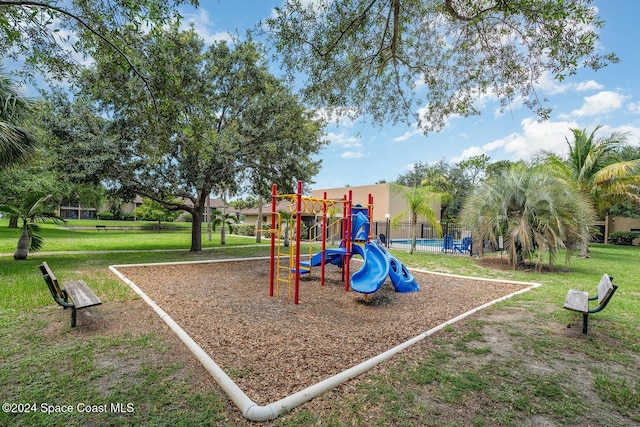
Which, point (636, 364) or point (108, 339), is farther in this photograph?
point (108, 339)

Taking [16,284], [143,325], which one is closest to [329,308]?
[143,325]

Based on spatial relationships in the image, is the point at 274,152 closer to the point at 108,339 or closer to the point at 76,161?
the point at 76,161

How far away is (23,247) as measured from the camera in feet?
35.0

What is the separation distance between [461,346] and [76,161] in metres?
12.9

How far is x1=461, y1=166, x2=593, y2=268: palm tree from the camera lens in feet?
33.3

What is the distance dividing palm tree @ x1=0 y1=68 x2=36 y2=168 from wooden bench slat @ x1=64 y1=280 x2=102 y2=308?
3913 millimetres

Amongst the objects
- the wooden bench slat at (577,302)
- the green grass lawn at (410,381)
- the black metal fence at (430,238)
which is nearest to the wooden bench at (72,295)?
the green grass lawn at (410,381)

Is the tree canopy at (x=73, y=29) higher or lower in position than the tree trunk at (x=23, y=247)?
higher

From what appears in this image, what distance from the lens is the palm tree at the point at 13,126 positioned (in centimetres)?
703

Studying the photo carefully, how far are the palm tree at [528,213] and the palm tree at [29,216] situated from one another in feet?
48.1

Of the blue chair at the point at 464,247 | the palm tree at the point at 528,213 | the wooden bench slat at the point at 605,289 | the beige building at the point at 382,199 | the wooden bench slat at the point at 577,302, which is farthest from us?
the beige building at the point at 382,199

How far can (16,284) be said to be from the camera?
6914mm

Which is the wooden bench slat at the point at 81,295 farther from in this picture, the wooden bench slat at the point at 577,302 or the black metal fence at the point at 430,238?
the black metal fence at the point at 430,238

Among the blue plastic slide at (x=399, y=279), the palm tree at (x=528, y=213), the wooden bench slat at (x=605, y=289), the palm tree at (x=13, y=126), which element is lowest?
the blue plastic slide at (x=399, y=279)
